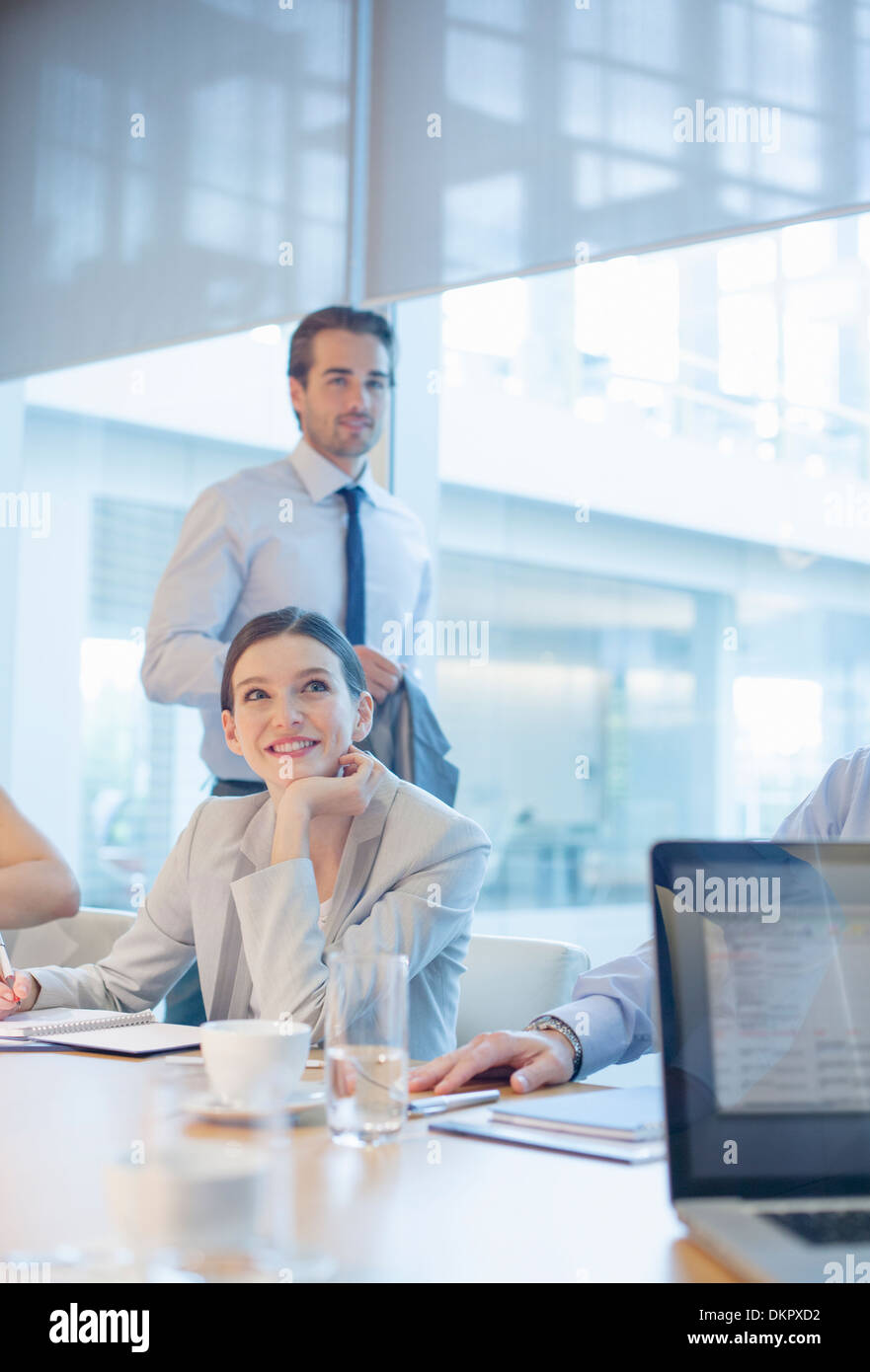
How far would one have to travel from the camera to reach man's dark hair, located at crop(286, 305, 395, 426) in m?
2.95

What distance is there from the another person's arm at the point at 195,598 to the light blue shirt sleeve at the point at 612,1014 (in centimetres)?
146

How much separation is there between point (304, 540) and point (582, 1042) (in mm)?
1714

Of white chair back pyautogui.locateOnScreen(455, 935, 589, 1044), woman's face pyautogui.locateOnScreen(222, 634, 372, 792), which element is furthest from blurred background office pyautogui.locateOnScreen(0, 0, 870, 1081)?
woman's face pyautogui.locateOnScreen(222, 634, 372, 792)

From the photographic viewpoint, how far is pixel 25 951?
8.66 feet

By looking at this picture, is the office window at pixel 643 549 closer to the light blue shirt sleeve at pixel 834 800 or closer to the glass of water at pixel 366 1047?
the light blue shirt sleeve at pixel 834 800

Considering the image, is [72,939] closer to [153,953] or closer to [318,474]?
[153,953]

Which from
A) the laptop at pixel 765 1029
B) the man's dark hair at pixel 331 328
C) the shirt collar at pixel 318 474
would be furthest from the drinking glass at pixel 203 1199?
the man's dark hair at pixel 331 328

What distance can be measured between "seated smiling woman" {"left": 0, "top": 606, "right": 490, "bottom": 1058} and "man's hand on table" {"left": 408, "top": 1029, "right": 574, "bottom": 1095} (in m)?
0.33

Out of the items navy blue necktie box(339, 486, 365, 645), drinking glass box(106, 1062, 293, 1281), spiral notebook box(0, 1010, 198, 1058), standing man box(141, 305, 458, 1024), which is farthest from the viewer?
navy blue necktie box(339, 486, 365, 645)

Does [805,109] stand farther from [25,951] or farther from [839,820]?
[25,951]

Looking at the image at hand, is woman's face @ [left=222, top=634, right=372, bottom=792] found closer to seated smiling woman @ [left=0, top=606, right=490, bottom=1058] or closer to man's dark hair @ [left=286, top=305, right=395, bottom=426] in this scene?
seated smiling woman @ [left=0, top=606, right=490, bottom=1058]

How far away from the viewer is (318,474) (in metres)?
2.93

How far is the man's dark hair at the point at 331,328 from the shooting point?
116 inches

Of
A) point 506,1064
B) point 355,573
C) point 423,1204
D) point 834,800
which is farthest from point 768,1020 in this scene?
point 355,573
